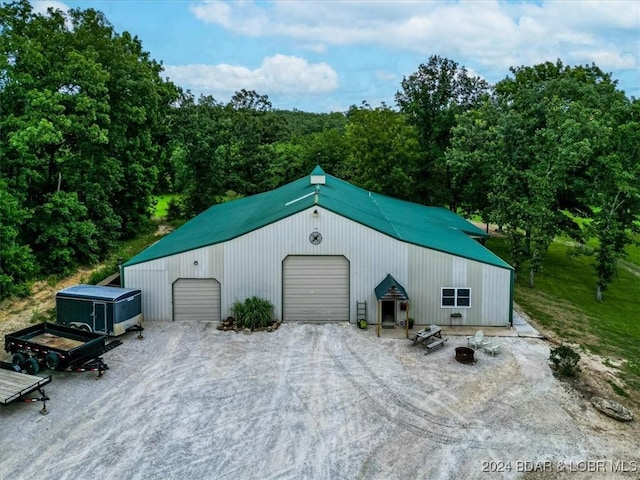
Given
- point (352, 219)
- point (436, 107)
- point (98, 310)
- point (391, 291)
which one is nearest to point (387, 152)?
point (436, 107)

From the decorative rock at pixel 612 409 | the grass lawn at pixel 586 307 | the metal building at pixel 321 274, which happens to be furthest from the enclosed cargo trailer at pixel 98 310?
the grass lawn at pixel 586 307

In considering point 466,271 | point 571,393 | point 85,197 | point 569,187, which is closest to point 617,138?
point 569,187

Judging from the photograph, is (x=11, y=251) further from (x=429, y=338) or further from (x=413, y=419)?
(x=413, y=419)

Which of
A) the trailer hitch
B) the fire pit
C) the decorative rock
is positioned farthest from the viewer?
the fire pit

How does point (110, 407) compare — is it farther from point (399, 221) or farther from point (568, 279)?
point (568, 279)

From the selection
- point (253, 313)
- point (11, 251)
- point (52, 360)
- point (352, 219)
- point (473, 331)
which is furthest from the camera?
point (11, 251)

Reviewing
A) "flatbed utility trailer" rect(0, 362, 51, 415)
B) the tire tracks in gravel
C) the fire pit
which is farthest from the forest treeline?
the tire tracks in gravel

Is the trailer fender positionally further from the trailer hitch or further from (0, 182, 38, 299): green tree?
(0, 182, 38, 299): green tree
